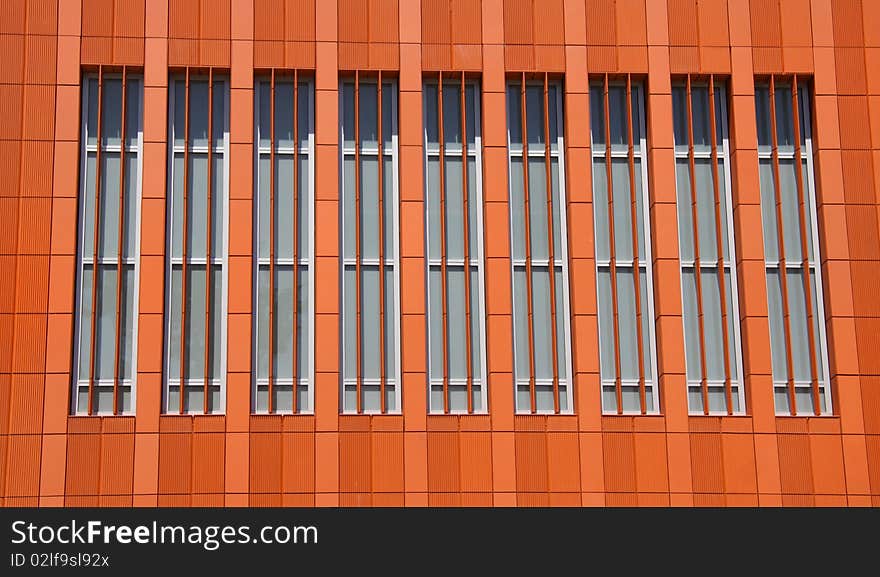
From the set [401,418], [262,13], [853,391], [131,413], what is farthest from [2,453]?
[853,391]

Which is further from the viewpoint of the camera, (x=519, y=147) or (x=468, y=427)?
(x=519, y=147)

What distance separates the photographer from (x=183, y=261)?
32.0 meters

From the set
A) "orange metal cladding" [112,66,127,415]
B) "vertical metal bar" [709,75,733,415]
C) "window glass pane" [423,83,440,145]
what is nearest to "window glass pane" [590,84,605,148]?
"vertical metal bar" [709,75,733,415]

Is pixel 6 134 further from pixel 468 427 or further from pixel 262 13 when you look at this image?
pixel 468 427

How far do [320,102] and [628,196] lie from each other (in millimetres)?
7343

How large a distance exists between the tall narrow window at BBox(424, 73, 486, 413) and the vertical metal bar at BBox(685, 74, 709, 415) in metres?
4.86

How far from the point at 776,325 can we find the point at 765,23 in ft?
22.9

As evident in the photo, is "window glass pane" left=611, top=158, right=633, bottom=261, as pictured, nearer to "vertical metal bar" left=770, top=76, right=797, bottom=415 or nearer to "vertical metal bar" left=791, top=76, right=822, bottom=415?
"vertical metal bar" left=770, top=76, right=797, bottom=415

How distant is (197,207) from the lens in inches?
1278

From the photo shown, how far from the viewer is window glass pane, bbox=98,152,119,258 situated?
32125mm


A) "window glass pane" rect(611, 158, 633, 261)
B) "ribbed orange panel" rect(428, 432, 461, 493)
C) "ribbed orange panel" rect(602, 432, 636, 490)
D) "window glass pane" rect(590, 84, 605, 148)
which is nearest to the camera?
"ribbed orange panel" rect(428, 432, 461, 493)

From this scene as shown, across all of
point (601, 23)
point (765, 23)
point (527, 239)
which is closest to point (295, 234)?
point (527, 239)

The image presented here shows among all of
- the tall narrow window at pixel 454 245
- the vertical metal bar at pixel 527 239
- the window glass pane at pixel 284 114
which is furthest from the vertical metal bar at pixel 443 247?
the window glass pane at pixel 284 114

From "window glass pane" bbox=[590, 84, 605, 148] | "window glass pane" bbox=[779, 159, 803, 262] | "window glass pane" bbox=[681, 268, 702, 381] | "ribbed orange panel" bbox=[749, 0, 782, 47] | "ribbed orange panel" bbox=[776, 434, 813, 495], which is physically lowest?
"ribbed orange panel" bbox=[776, 434, 813, 495]
